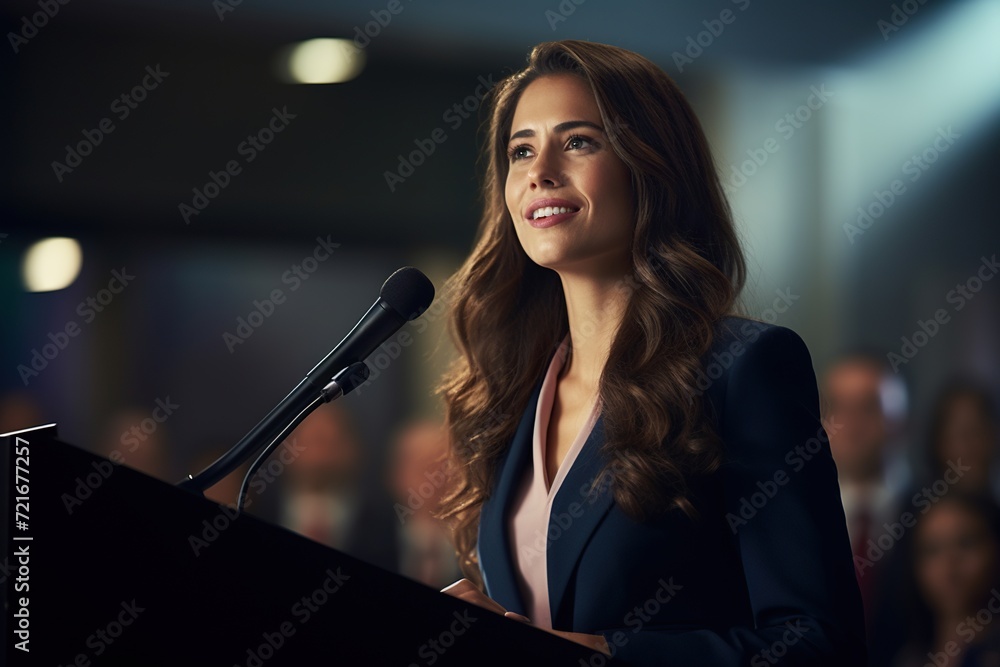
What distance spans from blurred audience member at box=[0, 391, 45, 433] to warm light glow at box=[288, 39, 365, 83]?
1784mm

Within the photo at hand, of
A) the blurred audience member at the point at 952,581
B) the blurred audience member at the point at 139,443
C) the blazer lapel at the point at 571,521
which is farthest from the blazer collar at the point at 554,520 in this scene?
the blurred audience member at the point at 139,443

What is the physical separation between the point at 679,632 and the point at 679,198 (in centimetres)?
61

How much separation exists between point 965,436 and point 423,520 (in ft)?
6.32

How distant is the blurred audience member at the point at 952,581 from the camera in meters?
2.70

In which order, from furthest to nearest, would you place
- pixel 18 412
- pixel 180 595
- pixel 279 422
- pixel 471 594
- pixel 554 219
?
pixel 18 412, pixel 554 219, pixel 471 594, pixel 279 422, pixel 180 595

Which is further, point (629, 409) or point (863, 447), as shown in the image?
point (863, 447)

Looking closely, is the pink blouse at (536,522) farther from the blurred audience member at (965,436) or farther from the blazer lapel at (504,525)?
the blurred audience member at (965,436)

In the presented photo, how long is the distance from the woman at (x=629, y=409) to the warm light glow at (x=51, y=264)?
324 cm

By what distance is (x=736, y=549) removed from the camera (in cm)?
128

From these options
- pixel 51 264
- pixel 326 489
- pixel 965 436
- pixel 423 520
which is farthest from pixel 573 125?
pixel 51 264

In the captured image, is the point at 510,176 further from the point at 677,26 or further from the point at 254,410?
the point at 254,410

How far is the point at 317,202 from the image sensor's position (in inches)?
187

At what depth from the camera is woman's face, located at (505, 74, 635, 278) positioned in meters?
1.43

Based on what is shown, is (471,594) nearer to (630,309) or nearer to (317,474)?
(630,309)
